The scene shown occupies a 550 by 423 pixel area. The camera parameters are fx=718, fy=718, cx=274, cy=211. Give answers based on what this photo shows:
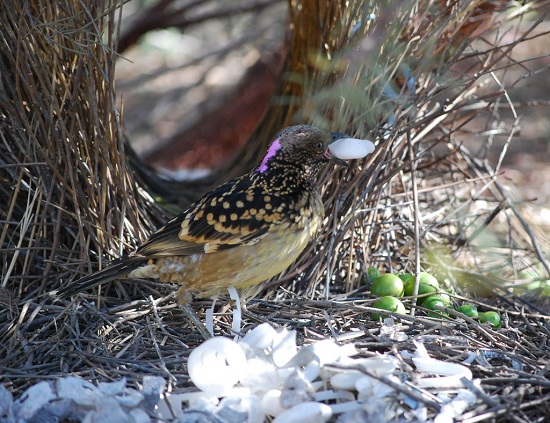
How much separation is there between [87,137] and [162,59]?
4.31 m

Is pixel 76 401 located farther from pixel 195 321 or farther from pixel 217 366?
pixel 195 321

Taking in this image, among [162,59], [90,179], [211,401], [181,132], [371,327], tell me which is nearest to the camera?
[211,401]

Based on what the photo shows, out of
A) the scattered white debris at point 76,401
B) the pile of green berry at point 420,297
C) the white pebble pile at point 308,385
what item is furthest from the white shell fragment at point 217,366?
the pile of green berry at point 420,297

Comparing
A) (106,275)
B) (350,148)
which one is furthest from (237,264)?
(350,148)

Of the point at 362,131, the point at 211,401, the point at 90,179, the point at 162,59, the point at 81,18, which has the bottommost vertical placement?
the point at 211,401

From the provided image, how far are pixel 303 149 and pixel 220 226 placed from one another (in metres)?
0.46

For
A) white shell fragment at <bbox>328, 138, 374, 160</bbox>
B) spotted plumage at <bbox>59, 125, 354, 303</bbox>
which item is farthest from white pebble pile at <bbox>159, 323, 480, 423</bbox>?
white shell fragment at <bbox>328, 138, 374, 160</bbox>

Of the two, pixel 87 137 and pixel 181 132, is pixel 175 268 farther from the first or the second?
pixel 181 132

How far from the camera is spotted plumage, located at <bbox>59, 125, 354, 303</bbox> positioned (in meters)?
2.71

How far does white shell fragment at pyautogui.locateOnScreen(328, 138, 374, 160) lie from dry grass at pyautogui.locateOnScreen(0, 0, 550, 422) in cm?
20

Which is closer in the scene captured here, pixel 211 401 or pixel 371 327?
pixel 211 401

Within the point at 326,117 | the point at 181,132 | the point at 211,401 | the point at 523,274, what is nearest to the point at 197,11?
the point at 181,132

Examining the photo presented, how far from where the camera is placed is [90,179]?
2980mm

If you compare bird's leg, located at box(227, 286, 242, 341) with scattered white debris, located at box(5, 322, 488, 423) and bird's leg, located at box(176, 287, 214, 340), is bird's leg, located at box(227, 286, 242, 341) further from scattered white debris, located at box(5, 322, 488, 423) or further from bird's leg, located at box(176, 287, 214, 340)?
scattered white debris, located at box(5, 322, 488, 423)
